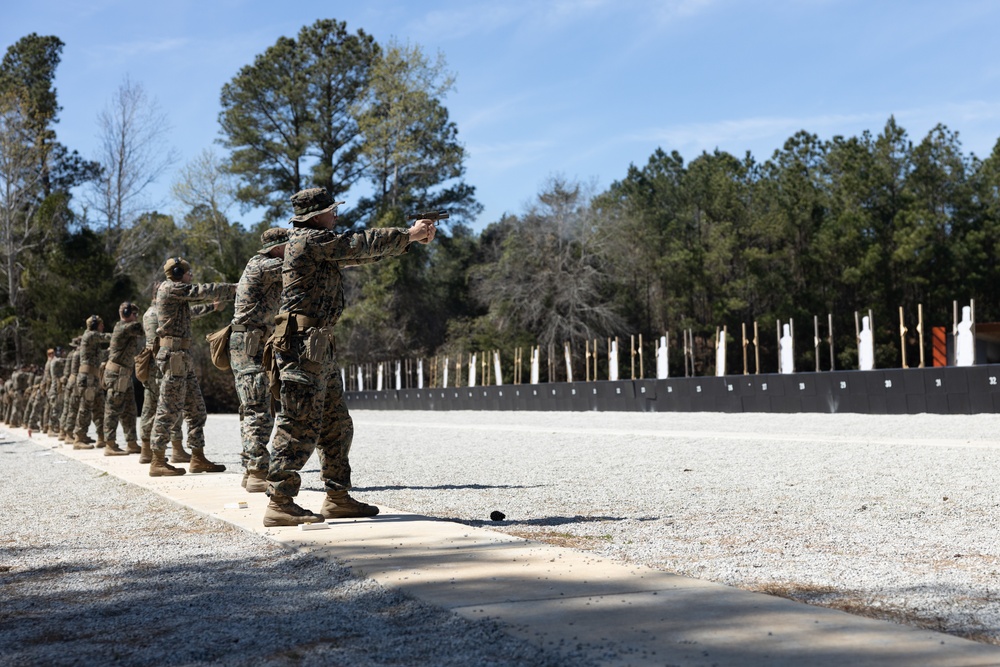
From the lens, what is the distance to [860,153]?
57188mm

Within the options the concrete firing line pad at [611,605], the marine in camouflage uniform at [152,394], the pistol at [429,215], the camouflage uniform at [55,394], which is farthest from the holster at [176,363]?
the camouflage uniform at [55,394]

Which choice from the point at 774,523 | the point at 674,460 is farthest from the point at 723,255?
the point at 774,523

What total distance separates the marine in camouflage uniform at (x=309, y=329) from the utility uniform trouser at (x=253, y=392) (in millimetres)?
2104

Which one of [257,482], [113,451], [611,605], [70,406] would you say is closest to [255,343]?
[257,482]

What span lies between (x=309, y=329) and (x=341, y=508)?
4.21 ft

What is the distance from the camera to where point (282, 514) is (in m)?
6.84

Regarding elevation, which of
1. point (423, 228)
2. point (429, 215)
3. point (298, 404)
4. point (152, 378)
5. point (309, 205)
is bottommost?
point (298, 404)

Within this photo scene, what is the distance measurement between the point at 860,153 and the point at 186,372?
170ft

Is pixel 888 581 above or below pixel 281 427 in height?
below

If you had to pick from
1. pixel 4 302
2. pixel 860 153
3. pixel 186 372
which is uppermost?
pixel 860 153

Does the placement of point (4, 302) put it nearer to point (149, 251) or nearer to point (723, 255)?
point (149, 251)

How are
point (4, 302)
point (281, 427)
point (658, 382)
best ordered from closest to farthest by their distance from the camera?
1. point (281, 427)
2. point (658, 382)
3. point (4, 302)

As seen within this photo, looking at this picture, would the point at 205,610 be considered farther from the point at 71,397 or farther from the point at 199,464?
the point at 71,397

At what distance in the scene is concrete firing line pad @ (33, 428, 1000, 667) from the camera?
136 inches
